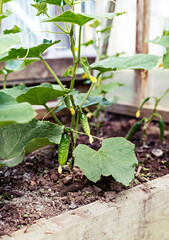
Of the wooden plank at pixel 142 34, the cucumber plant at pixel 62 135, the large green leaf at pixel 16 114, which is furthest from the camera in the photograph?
the wooden plank at pixel 142 34

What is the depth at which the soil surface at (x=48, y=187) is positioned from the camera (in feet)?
2.78

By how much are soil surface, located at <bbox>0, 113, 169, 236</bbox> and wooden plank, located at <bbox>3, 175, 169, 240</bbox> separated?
1.7 inches

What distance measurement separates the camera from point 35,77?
73.6 inches

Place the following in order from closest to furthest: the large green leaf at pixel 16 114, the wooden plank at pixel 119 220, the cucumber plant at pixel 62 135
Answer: the large green leaf at pixel 16 114 < the wooden plank at pixel 119 220 < the cucumber plant at pixel 62 135

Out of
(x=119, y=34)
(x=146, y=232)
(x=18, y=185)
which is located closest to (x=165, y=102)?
(x=119, y=34)

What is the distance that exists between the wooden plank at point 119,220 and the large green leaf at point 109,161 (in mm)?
84

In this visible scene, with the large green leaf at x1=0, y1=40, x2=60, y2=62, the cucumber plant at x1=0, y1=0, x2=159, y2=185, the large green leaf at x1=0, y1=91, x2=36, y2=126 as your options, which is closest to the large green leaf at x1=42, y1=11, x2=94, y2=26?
the cucumber plant at x1=0, y1=0, x2=159, y2=185

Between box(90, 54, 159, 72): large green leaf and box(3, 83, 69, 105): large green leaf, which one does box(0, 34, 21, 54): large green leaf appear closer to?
box(3, 83, 69, 105): large green leaf

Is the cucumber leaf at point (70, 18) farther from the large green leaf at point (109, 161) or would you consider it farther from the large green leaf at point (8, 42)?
the large green leaf at point (109, 161)

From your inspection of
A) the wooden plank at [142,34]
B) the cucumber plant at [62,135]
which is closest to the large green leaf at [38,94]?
the cucumber plant at [62,135]

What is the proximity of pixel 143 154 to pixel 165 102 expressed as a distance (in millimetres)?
674

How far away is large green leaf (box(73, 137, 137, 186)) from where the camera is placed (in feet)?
2.86

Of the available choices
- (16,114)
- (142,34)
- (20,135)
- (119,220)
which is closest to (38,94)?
(20,135)

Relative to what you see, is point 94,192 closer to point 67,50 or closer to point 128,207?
point 128,207
